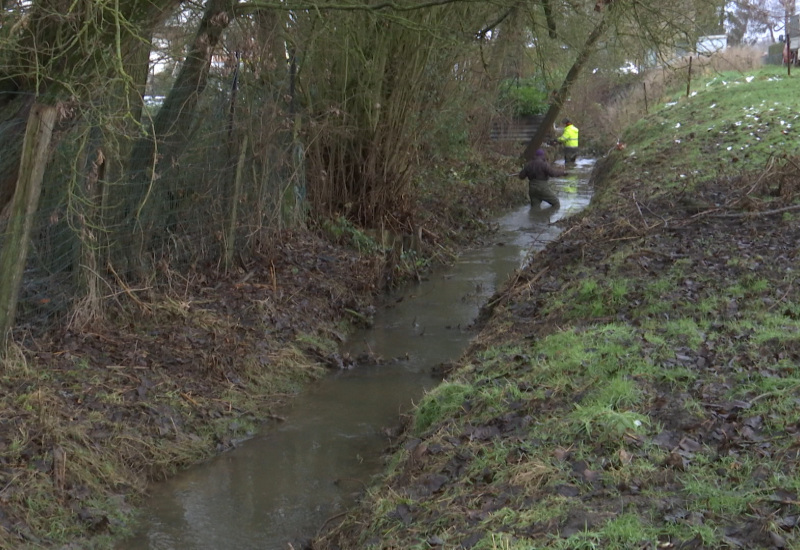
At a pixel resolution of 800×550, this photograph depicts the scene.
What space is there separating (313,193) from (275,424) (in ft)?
21.1

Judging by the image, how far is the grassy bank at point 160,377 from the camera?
6324 mm

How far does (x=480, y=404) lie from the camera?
22.9 ft

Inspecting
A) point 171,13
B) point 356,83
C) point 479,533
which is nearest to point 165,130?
point 171,13

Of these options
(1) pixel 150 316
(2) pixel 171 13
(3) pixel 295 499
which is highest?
(2) pixel 171 13

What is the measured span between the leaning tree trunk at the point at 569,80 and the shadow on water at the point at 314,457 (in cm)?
474

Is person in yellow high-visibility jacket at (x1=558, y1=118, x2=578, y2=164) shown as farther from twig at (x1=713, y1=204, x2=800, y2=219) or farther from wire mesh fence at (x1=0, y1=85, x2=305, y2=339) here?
twig at (x1=713, y1=204, x2=800, y2=219)

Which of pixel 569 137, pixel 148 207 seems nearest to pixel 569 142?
pixel 569 137

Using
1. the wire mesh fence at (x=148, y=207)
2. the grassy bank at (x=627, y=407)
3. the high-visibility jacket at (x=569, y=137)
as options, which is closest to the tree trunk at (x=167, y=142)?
the wire mesh fence at (x=148, y=207)

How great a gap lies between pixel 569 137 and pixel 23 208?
26754 mm

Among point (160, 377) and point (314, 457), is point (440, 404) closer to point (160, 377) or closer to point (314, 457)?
point (314, 457)

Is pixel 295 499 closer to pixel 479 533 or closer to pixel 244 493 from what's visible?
pixel 244 493

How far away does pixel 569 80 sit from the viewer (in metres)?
20.9

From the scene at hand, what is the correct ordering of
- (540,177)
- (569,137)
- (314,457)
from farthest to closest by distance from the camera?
(569,137)
(540,177)
(314,457)

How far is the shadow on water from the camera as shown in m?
6.48
